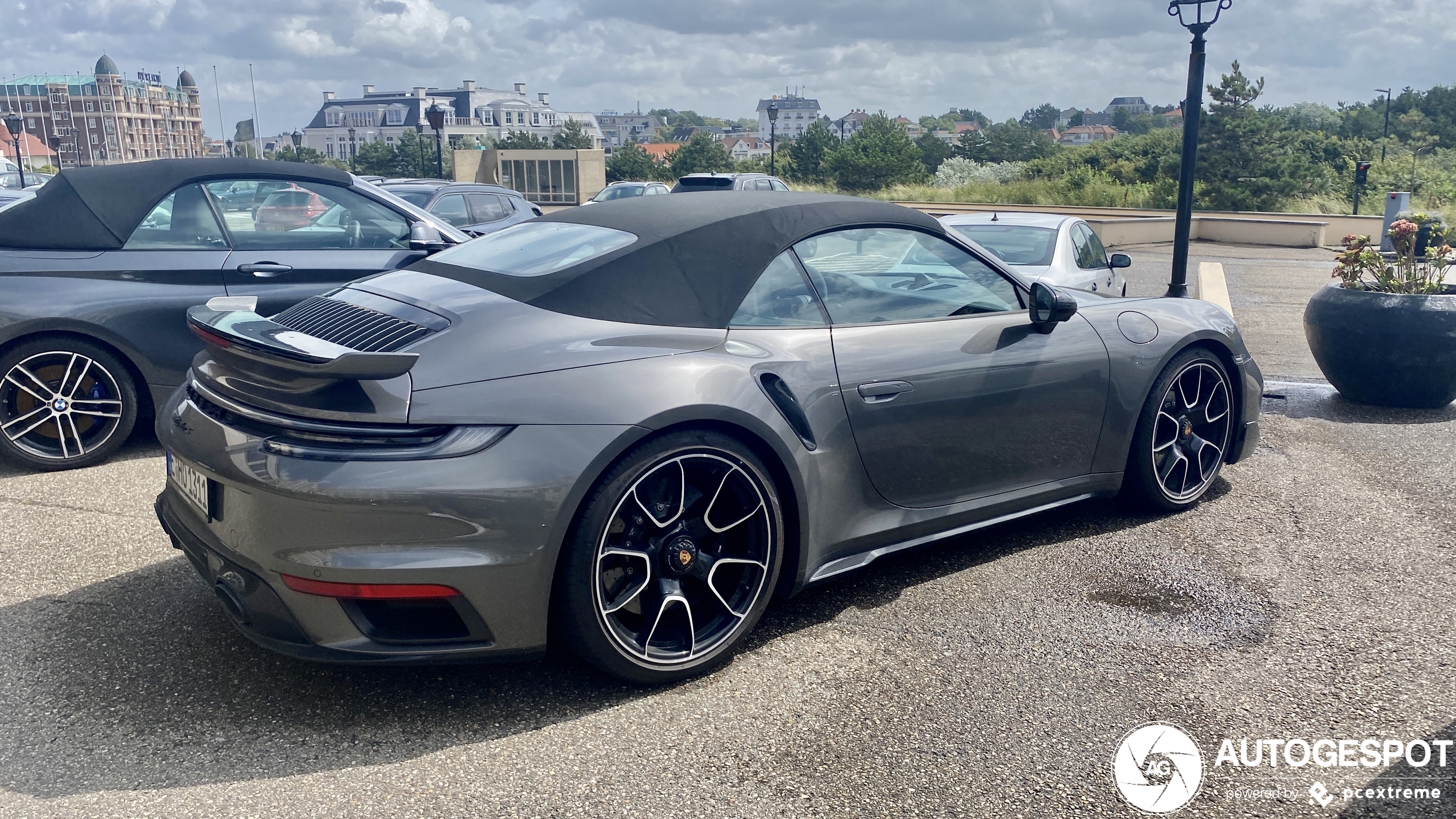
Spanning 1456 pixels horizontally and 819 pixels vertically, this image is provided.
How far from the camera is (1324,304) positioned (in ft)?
24.7

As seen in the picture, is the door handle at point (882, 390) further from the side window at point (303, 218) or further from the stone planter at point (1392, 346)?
the stone planter at point (1392, 346)

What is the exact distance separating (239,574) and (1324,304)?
7232 millimetres

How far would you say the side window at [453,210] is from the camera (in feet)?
45.1

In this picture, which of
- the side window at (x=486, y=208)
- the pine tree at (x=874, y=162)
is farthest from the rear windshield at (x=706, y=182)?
the pine tree at (x=874, y=162)

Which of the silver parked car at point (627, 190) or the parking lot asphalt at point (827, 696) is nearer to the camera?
the parking lot asphalt at point (827, 696)

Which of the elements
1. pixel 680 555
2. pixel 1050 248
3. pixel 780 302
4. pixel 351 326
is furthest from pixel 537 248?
pixel 1050 248

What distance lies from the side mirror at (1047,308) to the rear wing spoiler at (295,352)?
2.36 m

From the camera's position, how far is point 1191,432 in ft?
16.2

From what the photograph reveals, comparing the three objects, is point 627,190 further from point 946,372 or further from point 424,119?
point 424,119

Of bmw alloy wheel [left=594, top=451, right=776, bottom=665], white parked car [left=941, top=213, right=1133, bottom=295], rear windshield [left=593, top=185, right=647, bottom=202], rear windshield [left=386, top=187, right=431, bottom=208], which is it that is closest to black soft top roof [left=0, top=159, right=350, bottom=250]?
bmw alloy wheel [left=594, top=451, right=776, bottom=665]

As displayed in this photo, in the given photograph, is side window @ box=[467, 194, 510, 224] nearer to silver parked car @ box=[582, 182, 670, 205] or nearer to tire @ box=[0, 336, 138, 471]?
silver parked car @ box=[582, 182, 670, 205]

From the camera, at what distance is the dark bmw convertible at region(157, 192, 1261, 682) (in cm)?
281

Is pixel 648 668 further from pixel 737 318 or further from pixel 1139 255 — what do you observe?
pixel 1139 255

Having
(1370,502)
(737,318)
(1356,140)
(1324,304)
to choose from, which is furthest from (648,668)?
(1356,140)
